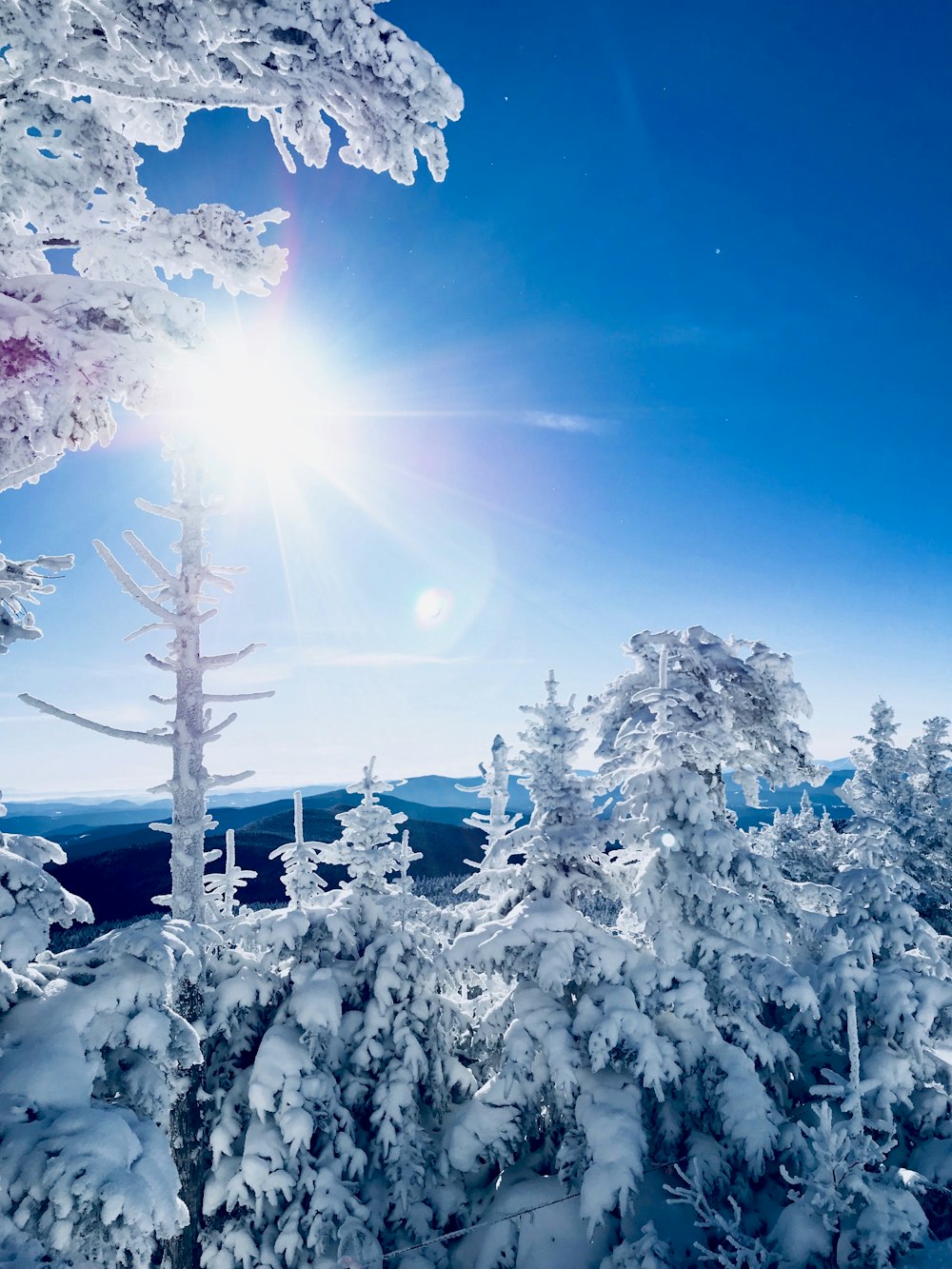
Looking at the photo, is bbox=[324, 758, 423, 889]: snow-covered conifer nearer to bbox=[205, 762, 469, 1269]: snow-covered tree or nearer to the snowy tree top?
bbox=[205, 762, 469, 1269]: snow-covered tree

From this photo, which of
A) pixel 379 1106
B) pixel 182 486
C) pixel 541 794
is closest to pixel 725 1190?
pixel 379 1106

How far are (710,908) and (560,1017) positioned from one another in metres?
3.20

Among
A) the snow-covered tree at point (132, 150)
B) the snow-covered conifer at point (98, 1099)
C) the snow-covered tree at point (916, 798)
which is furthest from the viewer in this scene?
the snow-covered tree at point (916, 798)

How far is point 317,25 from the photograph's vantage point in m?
4.40

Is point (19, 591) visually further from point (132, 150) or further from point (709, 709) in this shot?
point (709, 709)

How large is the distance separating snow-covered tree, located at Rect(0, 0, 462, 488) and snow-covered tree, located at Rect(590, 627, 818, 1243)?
9980 mm

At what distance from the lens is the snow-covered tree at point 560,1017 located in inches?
406

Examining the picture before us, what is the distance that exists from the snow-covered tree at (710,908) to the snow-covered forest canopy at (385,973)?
0.21ft

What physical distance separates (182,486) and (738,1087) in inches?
628

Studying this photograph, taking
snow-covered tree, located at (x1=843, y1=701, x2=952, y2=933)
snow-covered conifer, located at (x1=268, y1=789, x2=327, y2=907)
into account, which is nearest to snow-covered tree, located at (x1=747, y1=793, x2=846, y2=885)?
snow-covered tree, located at (x1=843, y1=701, x2=952, y2=933)

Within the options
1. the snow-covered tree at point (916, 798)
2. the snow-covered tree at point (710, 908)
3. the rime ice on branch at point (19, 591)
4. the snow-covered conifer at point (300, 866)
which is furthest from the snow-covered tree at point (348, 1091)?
the snow-covered tree at point (916, 798)

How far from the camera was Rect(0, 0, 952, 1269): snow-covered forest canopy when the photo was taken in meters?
4.71

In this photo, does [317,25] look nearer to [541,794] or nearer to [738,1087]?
[541,794]

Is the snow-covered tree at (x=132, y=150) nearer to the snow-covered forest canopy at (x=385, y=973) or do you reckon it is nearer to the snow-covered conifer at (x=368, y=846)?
the snow-covered forest canopy at (x=385, y=973)
